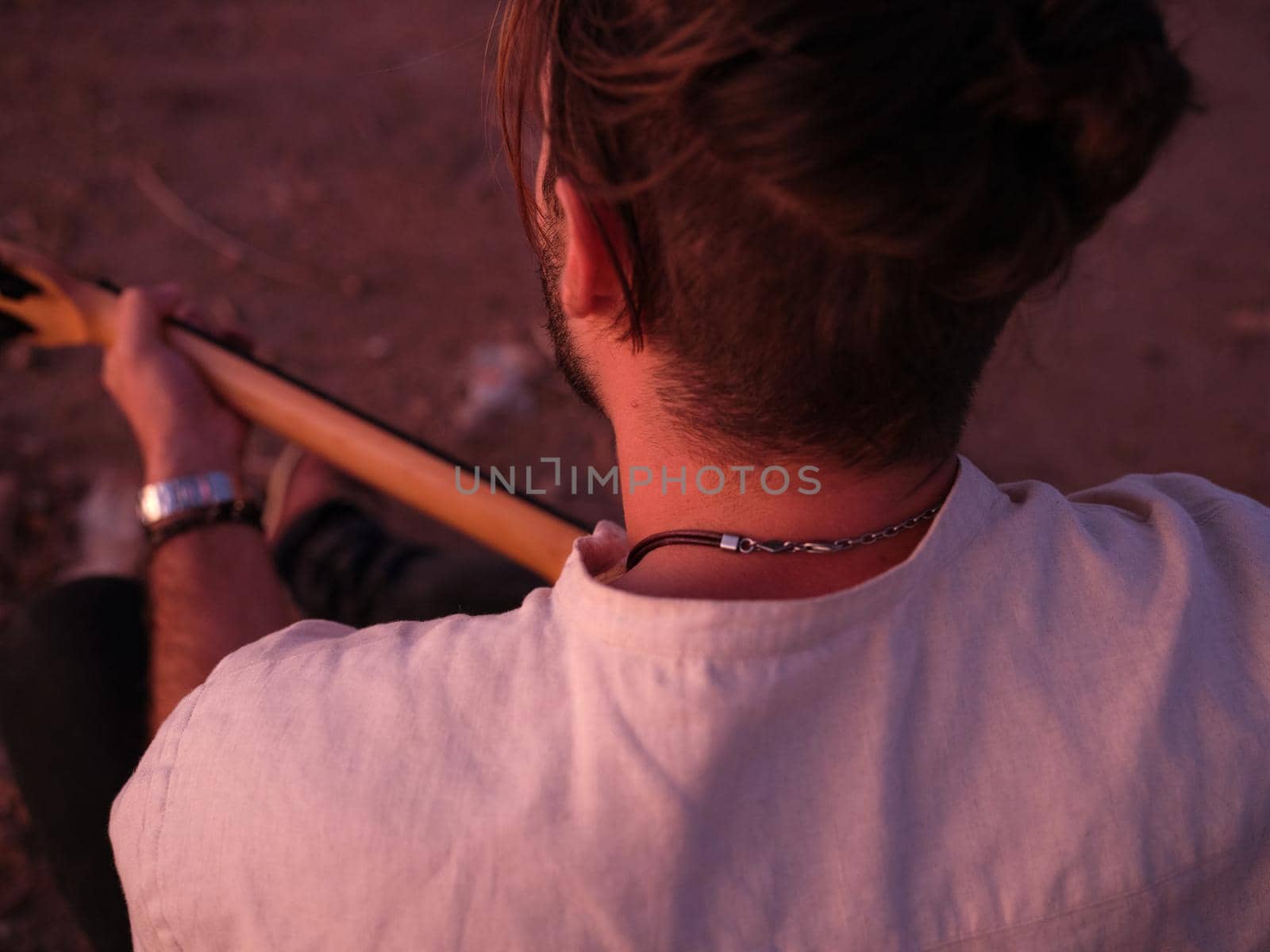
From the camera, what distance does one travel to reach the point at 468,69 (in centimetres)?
345

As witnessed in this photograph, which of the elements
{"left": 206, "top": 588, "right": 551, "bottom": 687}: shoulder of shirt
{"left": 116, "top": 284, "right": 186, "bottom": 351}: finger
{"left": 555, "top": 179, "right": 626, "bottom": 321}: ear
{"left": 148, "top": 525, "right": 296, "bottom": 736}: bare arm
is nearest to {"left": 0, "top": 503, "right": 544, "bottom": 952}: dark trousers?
{"left": 148, "top": 525, "right": 296, "bottom": 736}: bare arm

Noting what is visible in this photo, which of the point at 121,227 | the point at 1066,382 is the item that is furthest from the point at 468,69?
the point at 1066,382

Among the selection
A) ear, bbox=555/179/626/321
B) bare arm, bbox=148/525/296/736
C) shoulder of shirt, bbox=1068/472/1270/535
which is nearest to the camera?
ear, bbox=555/179/626/321

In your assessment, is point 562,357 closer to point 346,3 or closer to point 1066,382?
point 1066,382

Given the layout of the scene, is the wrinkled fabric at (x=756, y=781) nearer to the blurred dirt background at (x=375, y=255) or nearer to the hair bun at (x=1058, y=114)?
the hair bun at (x=1058, y=114)

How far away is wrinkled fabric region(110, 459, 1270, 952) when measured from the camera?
2.31ft

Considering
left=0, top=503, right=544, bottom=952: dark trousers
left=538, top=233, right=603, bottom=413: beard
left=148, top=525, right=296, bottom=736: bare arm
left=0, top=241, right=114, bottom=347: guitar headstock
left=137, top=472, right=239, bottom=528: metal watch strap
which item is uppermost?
left=0, top=241, right=114, bottom=347: guitar headstock

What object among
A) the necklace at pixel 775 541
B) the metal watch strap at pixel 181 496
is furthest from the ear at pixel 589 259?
the metal watch strap at pixel 181 496

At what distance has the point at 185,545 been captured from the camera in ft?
4.66

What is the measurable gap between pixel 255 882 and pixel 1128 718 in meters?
0.77

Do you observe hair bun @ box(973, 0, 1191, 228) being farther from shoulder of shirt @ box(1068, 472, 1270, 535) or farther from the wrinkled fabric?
shoulder of shirt @ box(1068, 472, 1270, 535)

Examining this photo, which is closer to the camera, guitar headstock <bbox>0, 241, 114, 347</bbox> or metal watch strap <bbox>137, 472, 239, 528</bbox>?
metal watch strap <bbox>137, 472, 239, 528</bbox>

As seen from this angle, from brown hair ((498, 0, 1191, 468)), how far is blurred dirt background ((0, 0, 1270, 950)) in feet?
5.93

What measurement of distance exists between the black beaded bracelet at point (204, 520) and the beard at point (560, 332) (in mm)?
722
